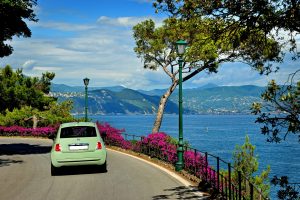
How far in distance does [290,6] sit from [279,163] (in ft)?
247

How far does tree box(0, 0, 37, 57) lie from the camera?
63.0ft

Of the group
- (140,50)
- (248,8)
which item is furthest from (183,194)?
→ (140,50)

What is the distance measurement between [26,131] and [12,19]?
2105 cm

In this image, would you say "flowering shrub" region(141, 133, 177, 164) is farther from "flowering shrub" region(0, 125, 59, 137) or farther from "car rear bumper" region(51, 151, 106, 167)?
"flowering shrub" region(0, 125, 59, 137)

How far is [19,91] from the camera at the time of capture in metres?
53.9

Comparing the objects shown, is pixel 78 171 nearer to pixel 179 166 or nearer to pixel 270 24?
pixel 179 166

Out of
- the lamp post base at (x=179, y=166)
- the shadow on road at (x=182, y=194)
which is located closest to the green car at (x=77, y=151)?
the lamp post base at (x=179, y=166)

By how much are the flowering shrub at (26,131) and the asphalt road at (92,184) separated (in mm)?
21332

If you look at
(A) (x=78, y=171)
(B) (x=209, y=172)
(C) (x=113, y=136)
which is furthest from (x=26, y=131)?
(B) (x=209, y=172)

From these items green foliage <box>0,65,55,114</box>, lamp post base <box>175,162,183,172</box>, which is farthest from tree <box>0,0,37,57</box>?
green foliage <box>0,65,55,114</box>

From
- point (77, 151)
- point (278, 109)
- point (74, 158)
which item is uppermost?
point (278, 109)

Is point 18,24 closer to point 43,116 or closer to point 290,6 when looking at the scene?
point 290,6

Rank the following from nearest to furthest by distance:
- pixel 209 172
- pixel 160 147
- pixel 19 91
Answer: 1. pixel 209 172
2. pixel 160 147
3. pixel 19 91

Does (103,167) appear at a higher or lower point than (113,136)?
lower
